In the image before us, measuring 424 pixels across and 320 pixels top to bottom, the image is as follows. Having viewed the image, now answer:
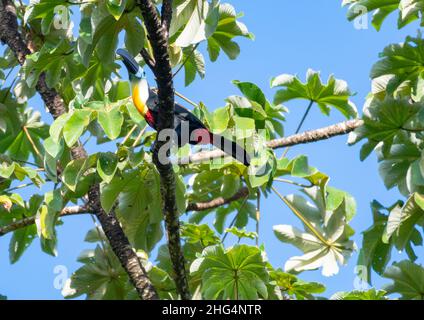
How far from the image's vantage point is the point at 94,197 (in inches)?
168

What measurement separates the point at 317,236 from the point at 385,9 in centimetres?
123

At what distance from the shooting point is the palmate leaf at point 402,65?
13.0ft

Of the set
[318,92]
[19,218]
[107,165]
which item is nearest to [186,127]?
[107,165]

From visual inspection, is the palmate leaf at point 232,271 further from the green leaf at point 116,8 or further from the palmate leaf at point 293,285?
the green leaf at point 116,8

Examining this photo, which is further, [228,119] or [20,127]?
[20,127]

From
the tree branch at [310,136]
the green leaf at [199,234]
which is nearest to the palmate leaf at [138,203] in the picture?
the green leaf at [199,234]

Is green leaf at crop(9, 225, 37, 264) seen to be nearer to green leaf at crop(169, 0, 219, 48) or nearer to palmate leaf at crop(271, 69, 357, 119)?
palmate leaf at crop(271, 69, 357, 119)

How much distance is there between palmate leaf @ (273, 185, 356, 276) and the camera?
4.04 m

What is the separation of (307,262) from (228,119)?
2.92ft

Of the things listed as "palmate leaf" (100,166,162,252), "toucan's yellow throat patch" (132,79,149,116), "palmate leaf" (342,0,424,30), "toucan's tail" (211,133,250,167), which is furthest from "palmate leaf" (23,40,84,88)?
"palmate leaf" (342,0,424,30)

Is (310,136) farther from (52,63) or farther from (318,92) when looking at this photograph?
(52,63)

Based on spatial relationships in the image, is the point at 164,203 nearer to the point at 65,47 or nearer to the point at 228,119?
the point at 228,119
